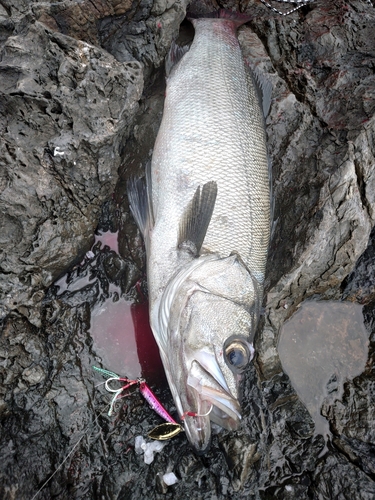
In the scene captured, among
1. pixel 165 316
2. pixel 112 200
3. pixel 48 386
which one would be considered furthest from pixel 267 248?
pixel 48 386

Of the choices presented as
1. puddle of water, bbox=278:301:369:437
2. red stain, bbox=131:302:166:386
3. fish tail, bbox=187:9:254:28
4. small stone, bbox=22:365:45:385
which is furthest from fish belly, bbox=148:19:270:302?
small stone, bbox=22:365:45:385

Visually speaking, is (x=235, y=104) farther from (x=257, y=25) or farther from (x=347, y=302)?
(x=347, y=302)

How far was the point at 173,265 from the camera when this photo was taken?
351 centimetres

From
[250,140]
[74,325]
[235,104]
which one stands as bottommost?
[74,325]

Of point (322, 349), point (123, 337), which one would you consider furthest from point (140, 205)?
point (322, 349)

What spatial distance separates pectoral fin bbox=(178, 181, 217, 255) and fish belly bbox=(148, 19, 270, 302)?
9 centimetres

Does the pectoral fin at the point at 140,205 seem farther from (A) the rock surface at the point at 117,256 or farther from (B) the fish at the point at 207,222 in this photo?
(A) the rock surface at the point at 117,256

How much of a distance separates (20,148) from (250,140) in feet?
7.01

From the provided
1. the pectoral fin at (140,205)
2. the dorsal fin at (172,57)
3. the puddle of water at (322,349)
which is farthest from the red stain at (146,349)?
the dorsal fin at (172,57)

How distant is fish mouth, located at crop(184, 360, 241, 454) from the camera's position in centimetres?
283

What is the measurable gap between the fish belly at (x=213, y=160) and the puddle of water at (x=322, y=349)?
773mm

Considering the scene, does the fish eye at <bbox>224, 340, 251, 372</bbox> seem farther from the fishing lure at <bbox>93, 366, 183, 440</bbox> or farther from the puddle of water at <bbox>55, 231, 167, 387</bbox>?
the puddle of water at <bbox>55, 231, 167, 387</bbox>

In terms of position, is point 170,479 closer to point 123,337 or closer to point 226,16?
point 123,337

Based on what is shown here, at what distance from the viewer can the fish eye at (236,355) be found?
3047 mm
